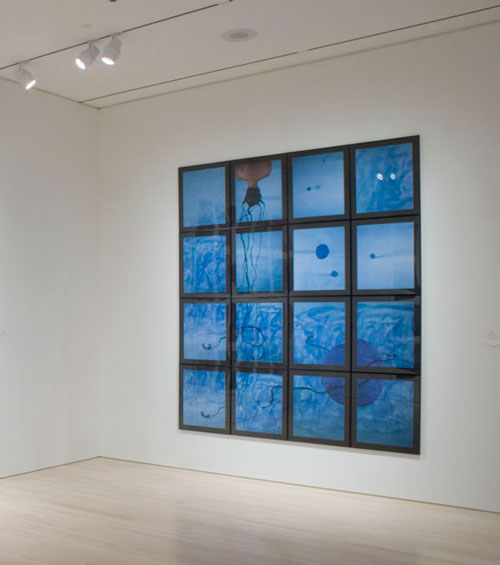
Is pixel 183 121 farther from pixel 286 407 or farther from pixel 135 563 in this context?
pixel 135 563

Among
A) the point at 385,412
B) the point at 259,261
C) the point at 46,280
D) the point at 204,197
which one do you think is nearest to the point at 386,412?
the point at 385,412

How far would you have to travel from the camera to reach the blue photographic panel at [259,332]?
19.4ft

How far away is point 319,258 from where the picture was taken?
5.74 meters

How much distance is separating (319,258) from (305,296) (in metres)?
0.34

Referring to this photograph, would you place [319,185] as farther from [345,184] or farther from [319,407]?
[319,407]

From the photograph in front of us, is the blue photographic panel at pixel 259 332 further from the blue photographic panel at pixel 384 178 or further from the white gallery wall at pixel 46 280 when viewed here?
the white gallery wall at pixel 46 280

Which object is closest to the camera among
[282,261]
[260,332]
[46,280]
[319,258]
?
[319,258]

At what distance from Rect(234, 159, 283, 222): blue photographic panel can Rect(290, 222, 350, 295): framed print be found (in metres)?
0.31

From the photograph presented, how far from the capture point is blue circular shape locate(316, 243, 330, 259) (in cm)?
570

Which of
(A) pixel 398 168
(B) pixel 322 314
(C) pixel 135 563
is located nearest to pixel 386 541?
(C) pixel 135 563

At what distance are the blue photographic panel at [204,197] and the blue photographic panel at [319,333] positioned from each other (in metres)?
→ 1.19

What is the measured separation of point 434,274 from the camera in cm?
526

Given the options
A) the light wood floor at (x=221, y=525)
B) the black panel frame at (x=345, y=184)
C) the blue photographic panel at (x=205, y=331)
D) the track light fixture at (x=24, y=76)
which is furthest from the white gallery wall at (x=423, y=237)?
the track light fixture at (x=24, y=76)

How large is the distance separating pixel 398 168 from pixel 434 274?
34.8 inches
